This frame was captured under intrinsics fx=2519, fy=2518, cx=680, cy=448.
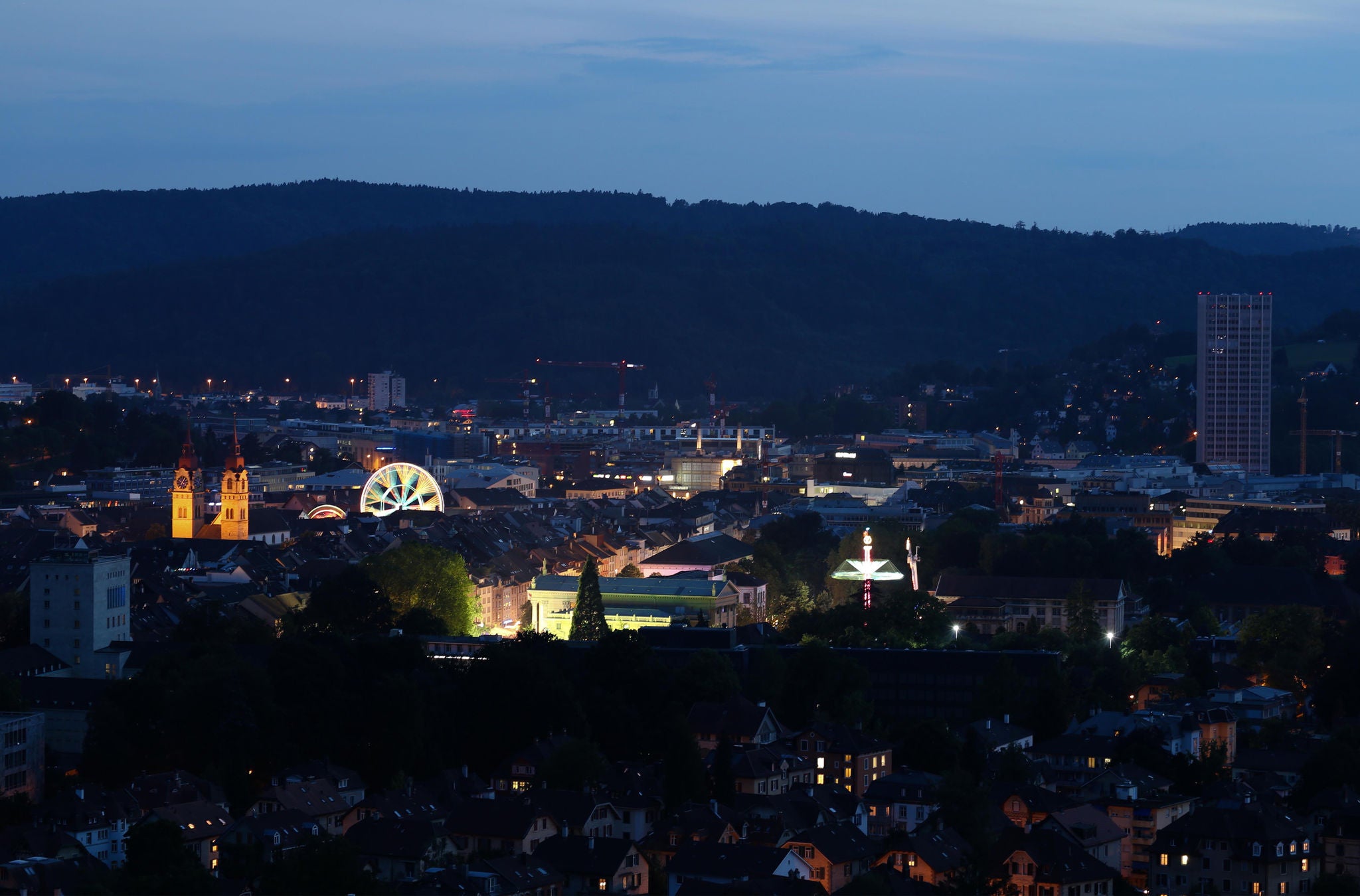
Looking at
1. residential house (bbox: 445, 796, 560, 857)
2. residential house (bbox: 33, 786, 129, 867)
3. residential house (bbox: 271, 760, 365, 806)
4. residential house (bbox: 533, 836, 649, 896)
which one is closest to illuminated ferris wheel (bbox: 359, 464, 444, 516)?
residential house (bbox: 271, 760, 365, 806)

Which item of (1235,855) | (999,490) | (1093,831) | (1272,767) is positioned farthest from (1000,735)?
(999,490)

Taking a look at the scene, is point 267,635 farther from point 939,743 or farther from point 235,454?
point 235,454

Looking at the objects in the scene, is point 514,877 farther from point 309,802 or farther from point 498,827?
point 309,802

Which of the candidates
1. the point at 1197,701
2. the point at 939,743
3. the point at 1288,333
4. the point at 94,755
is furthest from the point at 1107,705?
the point at 1288,333

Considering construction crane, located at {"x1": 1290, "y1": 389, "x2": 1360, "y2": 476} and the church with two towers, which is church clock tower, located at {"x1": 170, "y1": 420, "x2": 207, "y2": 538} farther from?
construction crane, located at {"x1": 1290, "y1": 389, "x2": 1360, "y2": 476}

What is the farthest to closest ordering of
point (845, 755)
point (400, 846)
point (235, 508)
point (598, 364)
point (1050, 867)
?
point (598, 364) → point (235, 508) → point (845, 755) → point (400, 846) → point (1050, 867)

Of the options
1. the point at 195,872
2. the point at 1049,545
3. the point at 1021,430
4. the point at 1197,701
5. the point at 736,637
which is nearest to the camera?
the point at 195,872
